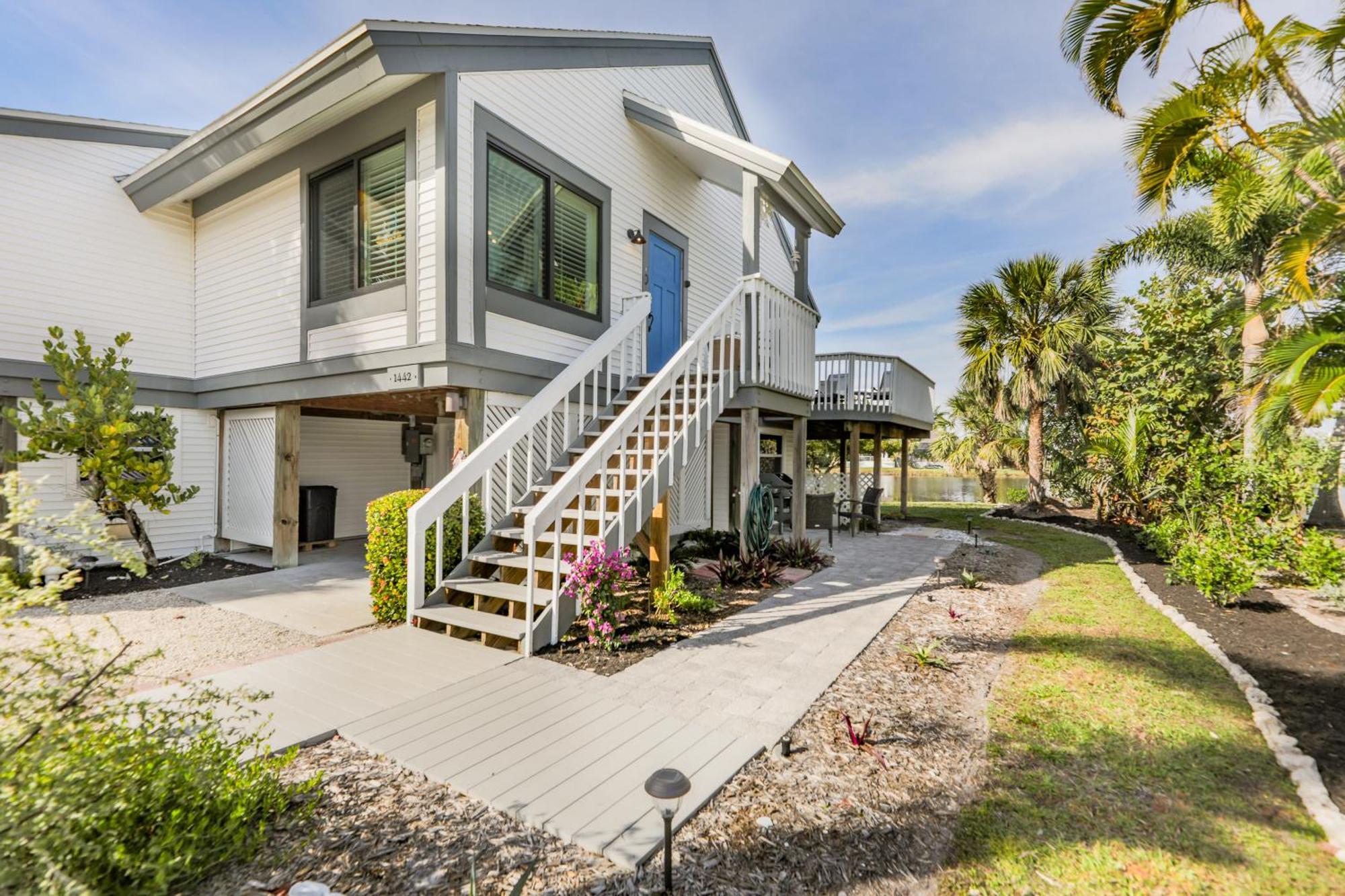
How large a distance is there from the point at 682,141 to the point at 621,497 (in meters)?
5.97

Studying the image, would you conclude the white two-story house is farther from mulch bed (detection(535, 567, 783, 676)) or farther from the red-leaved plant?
the red-leaved plant

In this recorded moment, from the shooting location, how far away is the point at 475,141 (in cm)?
618

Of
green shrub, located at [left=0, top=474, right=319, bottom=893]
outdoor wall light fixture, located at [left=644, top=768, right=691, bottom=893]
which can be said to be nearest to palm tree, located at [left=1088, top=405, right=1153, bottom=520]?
outdoor wall light fixture, located at [left=644, top=768, right=691, bottom=893]

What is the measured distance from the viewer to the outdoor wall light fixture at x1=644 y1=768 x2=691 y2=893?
2.11m

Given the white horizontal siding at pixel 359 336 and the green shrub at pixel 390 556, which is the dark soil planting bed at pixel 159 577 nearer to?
the white horizontal siding at pixel 359 336

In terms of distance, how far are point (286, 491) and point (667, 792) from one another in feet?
25.5

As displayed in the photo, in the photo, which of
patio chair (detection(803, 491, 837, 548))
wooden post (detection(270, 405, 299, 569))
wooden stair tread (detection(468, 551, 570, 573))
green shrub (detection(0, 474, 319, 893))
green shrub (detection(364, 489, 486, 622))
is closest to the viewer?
green shrub (detection(0, 474, 319, 893))

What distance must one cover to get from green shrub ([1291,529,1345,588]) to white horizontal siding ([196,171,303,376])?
11.7 metres

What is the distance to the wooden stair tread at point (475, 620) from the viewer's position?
461 centimetres

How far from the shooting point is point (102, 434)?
21.2 ft

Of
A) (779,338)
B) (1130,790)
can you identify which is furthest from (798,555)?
(1130,790)

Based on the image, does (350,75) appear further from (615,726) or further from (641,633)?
(615,726)

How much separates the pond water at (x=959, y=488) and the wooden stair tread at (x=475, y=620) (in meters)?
22.9

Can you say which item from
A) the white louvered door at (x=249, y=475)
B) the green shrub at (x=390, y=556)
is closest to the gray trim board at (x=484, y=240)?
the green shrub at (x=390, y=556)
